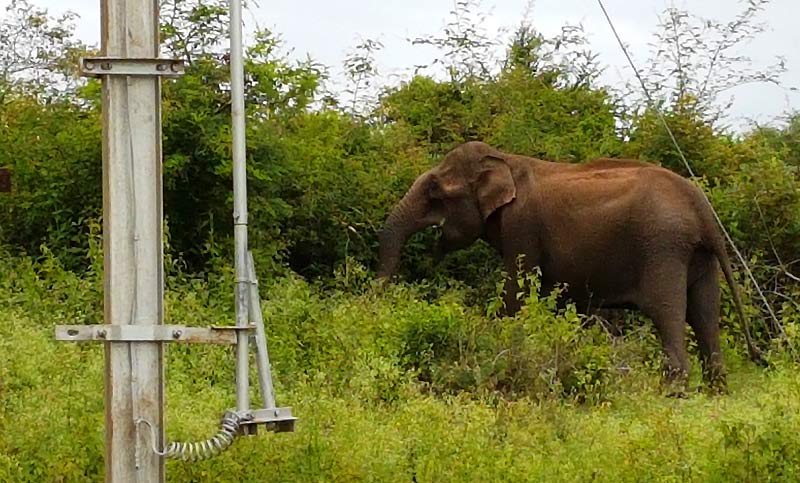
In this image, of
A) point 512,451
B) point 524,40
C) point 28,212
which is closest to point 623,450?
point 512,451

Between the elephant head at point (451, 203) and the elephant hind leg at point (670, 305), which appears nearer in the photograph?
the elephant hind leg at point (670, 305)

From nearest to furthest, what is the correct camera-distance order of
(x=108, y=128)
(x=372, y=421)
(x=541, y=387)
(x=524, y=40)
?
(x=108, y=128), (x=372, y=421), (x=541, y=387), (x=524, y=40)

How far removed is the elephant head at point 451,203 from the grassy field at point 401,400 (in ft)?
3.55

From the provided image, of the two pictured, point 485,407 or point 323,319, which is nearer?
point 485,407

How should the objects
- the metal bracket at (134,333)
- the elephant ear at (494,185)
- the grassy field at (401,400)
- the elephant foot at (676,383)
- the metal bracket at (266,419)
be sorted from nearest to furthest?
the metal bracket at (134,333) → the metal bracket at (266,419) → the grassy field at (401,400) → the elephant foot at (676,383) → the elephant ear at (494,185)

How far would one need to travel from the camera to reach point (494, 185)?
11609 mm

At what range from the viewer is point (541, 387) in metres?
8.63

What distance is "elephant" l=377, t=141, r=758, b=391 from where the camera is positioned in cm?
1064

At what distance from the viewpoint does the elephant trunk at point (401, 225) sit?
38.8 feet

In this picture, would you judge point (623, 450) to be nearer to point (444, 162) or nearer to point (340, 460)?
point (340, 460)

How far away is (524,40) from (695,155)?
2.93 m

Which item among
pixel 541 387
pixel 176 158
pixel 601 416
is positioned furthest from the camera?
pixel 176 158

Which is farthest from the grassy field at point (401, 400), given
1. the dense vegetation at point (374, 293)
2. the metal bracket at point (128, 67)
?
the metal bracket at point (128, 67)

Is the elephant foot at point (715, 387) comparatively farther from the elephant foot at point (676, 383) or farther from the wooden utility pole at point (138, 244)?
the wooden utility pole at point (138, 244)
